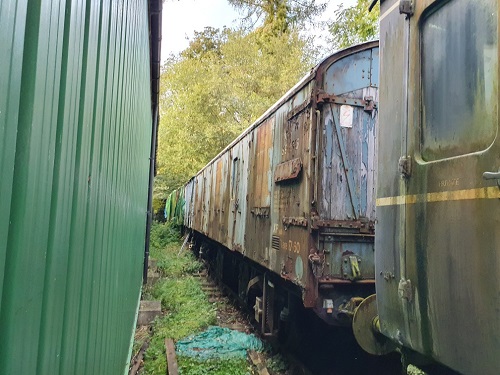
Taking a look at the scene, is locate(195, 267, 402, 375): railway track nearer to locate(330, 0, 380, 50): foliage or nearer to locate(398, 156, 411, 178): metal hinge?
locate(398, 156, 411, 178): metal hinge

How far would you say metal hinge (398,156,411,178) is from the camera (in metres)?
2.41

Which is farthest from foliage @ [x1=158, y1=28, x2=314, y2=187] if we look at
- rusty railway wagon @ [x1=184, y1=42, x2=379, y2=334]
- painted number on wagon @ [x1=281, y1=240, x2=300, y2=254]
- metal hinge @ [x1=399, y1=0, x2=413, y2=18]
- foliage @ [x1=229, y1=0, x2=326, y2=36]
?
metal hinge @ [x1=399, y1=0, x2=413, y2=18]

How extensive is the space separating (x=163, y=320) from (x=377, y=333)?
5.01m

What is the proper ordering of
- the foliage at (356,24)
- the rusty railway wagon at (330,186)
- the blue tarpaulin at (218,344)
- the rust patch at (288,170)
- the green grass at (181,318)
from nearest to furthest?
the rusty railway wagon at (330,186), the rust patch at (288,170), the green grass at (181,318), the blue tarpaulin at (218,344), the foliage at (356,24)

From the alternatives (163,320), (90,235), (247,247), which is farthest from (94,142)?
(163,320)

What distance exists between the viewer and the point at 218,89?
21.3 metres

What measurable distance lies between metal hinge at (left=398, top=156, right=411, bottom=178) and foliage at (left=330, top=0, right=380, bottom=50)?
4.26 metres

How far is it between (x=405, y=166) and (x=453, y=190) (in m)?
0.45

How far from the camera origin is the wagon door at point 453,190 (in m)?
1.80

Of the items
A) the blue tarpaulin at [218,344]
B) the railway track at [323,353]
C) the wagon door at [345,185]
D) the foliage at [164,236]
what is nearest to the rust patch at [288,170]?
the wagon door at [345,185]

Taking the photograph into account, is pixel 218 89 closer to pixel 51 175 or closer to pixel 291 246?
pixel 291 246

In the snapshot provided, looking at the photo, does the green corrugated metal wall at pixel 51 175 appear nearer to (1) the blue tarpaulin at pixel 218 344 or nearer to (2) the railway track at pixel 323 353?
(2) the railway track at pixel 323 353

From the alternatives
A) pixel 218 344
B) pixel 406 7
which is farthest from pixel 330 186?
pixel 218 344

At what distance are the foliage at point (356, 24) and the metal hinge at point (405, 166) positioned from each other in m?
4.26
